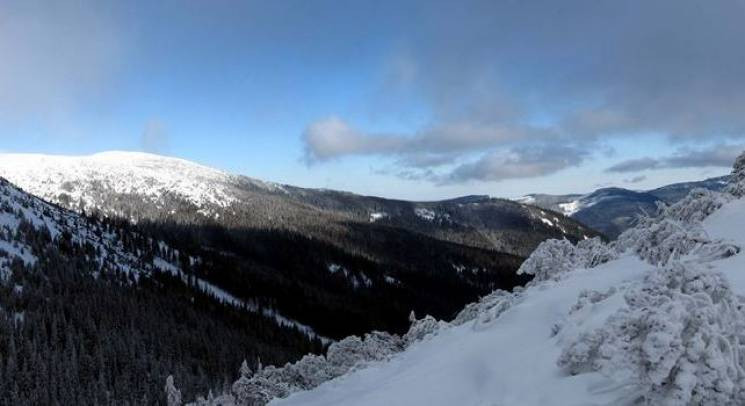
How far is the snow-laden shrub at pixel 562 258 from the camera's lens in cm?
1755

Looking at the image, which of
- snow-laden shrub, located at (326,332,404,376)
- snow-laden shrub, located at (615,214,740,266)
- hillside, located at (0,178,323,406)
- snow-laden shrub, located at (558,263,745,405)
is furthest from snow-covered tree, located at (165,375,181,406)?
hillside, located at (0,178,323,406)

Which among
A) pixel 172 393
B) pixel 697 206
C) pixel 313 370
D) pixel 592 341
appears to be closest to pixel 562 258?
pixel 697 206

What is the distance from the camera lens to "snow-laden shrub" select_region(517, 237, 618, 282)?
17.5m

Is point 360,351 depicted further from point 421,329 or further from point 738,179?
point 738,179

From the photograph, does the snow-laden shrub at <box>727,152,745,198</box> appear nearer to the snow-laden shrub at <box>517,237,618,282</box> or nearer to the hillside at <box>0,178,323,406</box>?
the snow-laden shrub at <box>517,237,618,282</box>

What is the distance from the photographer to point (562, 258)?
19.8m

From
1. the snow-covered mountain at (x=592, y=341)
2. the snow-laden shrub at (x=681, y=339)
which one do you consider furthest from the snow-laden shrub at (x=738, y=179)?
the snow-laden shrub at (x=681, y=339)

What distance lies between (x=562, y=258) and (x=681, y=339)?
13924mm

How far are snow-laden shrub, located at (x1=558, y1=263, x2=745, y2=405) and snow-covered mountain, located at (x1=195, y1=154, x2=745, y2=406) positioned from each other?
2 cm

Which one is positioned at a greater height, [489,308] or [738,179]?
[738,179]

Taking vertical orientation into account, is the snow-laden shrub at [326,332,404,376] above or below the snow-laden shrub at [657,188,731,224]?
below

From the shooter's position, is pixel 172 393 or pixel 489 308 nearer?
pixel 489 308

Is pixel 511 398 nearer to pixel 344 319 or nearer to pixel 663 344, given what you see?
pixel 663 344

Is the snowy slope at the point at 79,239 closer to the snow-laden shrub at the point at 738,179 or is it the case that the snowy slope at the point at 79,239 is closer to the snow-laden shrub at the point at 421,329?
the snow-laden shrub at the point at 421,329
